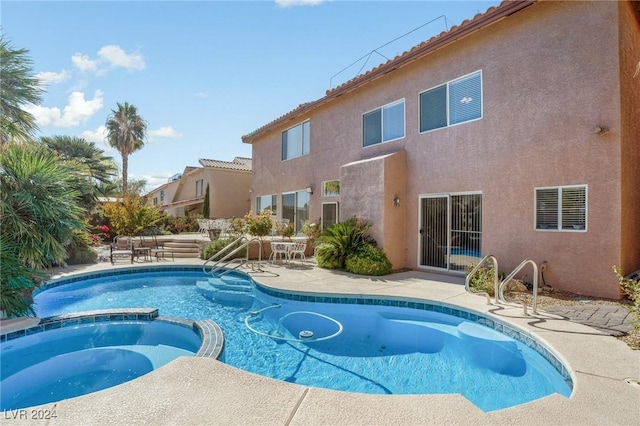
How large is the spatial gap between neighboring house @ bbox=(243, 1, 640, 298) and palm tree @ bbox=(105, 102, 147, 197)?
2608cm

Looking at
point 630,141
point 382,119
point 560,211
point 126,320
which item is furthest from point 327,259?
point 630,141

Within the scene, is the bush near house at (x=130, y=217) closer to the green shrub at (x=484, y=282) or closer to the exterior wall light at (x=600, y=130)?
the green shrub at (x=484, y=282)

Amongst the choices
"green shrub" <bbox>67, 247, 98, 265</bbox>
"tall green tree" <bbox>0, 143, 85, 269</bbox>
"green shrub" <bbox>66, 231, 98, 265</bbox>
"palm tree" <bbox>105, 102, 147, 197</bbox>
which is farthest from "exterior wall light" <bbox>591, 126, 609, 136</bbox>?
"palm tree" <bbox>105, 102, 147, 197</bbox>

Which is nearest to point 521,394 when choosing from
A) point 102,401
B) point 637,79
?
point 102,401

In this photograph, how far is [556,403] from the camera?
3.42 meters

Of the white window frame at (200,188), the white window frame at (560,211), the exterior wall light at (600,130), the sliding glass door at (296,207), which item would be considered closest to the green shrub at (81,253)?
the sliding glass door at (296,207)

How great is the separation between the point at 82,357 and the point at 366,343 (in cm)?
533

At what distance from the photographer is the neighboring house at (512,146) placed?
25.5 ft

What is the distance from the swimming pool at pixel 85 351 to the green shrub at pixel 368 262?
613 cm

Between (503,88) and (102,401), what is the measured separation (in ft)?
36.8

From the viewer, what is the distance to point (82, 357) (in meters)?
5.98

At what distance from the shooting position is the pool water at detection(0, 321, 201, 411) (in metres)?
4.98

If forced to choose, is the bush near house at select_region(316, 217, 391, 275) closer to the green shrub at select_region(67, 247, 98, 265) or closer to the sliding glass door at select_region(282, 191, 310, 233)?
the sliding glass door at select_region(282, 191, 310, 233)

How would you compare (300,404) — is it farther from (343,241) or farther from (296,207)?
(296,207)
